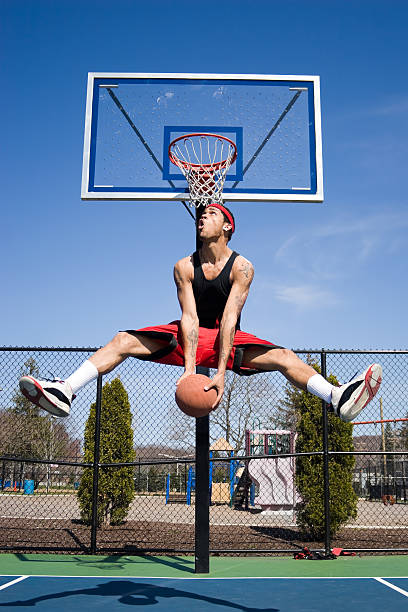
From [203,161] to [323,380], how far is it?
3354mm

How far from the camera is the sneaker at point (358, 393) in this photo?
341 cm

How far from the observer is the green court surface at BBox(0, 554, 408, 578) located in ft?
18.4

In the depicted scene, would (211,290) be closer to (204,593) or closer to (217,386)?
(217,386)

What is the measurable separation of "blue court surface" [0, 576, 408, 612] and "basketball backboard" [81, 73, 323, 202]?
418cm

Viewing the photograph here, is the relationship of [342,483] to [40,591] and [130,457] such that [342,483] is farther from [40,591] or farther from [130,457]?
[40,591]

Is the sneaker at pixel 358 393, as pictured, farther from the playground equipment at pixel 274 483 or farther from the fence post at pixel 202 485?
the playground equipment at pixel 274 483

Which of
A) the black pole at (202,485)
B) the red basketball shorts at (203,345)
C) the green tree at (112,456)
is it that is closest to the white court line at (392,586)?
the black pole at (202,485)

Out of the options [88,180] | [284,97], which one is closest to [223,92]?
[284,97]

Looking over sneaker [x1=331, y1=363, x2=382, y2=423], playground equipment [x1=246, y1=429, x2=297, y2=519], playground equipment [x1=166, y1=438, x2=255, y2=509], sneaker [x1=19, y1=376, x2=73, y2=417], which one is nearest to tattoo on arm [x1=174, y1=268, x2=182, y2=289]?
sneaker [x1=19, y1=376, x2=73, y2=417]

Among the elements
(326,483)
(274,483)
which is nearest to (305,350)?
(326,483)

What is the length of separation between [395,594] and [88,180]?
5302 mm

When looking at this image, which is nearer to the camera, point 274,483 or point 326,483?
point 326,483

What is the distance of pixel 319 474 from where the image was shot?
786 cm

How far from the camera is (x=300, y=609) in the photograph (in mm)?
4027
